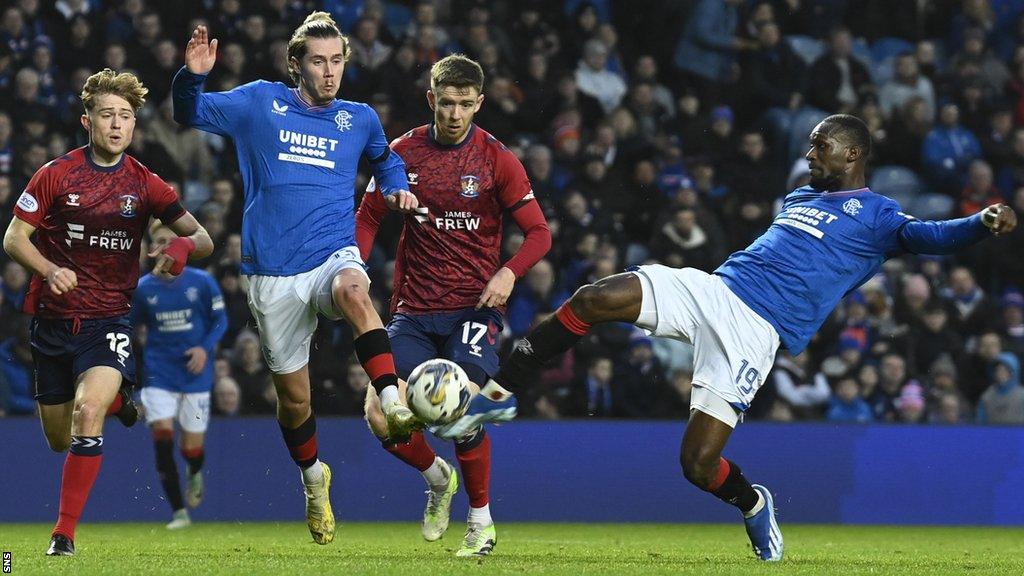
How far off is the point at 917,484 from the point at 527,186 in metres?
6.34

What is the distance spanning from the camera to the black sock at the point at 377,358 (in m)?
7.71

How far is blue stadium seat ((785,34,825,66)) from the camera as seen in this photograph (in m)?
17.6

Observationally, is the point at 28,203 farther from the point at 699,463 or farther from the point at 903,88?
the point at 903,88

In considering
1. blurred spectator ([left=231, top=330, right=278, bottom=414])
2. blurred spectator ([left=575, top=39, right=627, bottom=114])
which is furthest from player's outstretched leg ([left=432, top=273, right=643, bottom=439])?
blurred spectator ([left=575, top=39, right=627, bottom=114])

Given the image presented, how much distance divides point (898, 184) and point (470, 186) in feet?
27.9

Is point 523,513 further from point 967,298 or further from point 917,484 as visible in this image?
point 967,298

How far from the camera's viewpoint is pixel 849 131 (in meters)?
8.45

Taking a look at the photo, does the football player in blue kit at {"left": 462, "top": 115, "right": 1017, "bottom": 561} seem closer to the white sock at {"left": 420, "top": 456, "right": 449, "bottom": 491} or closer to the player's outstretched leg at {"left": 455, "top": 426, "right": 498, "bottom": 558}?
the player's outstretched leg at {"left": 455, "top": 426, "right": 498, "bottom": 558}

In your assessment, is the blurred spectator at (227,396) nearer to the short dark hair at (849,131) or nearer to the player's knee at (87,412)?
the player's knee at (87,412)

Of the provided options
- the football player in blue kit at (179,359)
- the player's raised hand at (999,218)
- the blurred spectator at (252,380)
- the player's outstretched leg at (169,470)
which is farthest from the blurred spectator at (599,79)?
the player's raised hand at (999,218)

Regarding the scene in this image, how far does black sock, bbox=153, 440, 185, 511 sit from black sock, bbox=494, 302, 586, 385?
572 centimetres

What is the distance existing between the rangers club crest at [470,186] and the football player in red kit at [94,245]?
60.7 inches

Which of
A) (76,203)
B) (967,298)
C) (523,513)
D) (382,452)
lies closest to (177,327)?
(382,452)

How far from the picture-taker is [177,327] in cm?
1286
